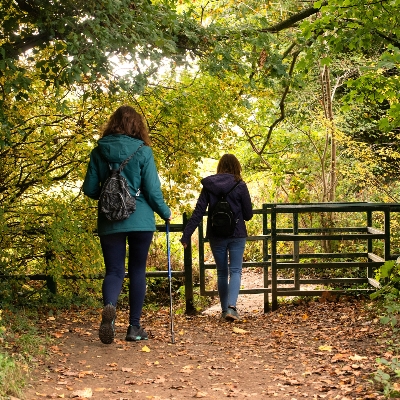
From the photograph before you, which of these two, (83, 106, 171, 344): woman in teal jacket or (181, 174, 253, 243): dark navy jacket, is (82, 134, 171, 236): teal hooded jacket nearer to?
(83, 106, 171, 344): woman in teal jacket

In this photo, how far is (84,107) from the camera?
23.7 ft

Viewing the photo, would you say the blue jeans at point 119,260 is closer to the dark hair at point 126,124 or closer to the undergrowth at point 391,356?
the dark hair at point 126,124

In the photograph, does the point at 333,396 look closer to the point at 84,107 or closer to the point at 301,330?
the point at 301,330

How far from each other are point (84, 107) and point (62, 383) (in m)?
3.68

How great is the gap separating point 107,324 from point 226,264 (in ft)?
7.84

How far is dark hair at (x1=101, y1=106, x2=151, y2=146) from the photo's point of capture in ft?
18.6

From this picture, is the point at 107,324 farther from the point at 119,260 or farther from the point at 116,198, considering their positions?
the point at 116,198

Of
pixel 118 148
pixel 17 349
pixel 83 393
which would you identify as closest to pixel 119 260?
pixel 118 148

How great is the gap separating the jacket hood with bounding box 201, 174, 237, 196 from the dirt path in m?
1.58

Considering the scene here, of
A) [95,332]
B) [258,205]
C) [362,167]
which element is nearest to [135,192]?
[95,332]

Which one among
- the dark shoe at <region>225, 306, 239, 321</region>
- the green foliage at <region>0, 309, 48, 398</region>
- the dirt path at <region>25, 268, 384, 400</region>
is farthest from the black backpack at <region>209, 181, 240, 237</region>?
the green foliage at <region>0, 309, 48, 398</region>

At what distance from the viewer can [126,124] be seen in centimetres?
567

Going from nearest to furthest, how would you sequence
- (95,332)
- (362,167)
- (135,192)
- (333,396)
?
(333,396) → (135,192) → (95,332) → (362,167)

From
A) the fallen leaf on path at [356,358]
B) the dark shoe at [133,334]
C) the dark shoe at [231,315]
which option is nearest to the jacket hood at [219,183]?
the dark shoe at [231,315]
